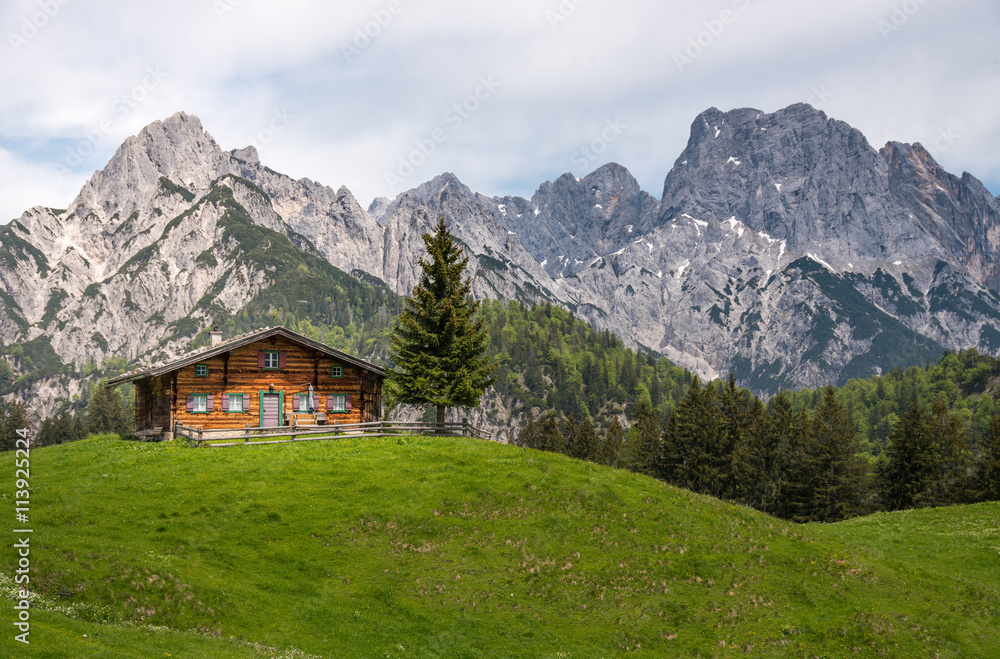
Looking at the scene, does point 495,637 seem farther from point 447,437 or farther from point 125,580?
point 447,437

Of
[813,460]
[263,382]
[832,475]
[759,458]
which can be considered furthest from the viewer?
[759,458]

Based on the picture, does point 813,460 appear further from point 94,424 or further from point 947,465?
point 94,424

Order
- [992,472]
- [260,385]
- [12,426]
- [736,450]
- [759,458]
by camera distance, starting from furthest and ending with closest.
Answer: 1. [12,426]
2. [759,458]
3. [736,450]
4. [992,472]
5. [260,385]

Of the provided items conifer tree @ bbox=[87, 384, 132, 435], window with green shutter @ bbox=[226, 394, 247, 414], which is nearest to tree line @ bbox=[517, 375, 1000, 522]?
window with green shutter @ bbox=[226, 394, 247, 414]

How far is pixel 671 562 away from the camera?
2803 centimetres

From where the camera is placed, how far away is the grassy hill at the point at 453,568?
21.5 m

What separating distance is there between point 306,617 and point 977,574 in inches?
1132

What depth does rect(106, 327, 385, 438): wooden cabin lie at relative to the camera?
46.6 meters

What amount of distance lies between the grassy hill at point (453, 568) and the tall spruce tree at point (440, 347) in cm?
1098

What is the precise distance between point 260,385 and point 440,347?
13614 mm

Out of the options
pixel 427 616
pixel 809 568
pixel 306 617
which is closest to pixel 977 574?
pixel 809 568

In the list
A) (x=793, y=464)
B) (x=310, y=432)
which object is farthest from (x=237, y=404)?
(x=793, y=464)

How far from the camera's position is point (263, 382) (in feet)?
160

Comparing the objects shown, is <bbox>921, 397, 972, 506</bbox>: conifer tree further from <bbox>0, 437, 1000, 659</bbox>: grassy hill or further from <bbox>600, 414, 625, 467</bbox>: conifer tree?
<bbox>600, 414, 625, 467</bbox>: conifer tree
